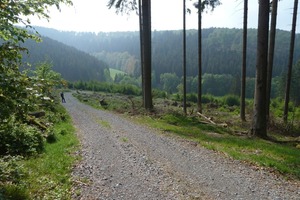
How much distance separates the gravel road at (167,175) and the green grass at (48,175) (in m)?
0.31

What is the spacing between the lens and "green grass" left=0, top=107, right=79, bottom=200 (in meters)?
5.89

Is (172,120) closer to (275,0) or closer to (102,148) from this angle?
(102,148)

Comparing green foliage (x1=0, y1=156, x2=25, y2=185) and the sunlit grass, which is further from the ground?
green foliage (x1=0, y1=156, x2=25, y2=185)

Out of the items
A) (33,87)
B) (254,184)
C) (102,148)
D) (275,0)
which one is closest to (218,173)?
(254,184)

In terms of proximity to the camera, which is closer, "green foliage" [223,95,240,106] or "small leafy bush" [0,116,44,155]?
"small leafy bush" [0,116,44,155]

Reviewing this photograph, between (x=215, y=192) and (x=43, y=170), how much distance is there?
184 inches

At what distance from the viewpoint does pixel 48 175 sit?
280 inches

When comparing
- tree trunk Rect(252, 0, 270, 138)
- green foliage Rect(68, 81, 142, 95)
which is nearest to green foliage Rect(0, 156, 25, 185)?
tree trunk Rect(252, 0, 270, 138)

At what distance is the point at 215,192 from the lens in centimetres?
627

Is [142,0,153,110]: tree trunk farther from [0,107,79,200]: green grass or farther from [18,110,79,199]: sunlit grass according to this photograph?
[0,107,79,200]: green grass

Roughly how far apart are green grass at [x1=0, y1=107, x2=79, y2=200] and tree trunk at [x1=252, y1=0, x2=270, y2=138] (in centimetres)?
841

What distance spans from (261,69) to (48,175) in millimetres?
10047

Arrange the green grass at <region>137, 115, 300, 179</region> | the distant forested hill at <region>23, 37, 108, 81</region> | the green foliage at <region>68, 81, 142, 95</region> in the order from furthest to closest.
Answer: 1. the distant forested hill at <region>23, 37, 108, 81</region>
2. the green foliage at <region>68, 81, 142, 95</region>
3. the green grass at <region>137, 115, 300, 179</region>

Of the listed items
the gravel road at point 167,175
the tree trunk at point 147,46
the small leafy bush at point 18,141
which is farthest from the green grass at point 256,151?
the tree trunk at point 147,46
